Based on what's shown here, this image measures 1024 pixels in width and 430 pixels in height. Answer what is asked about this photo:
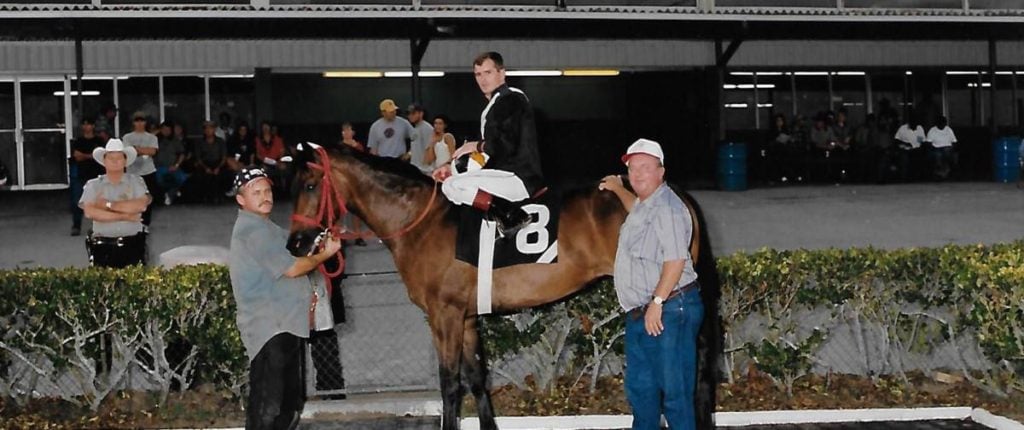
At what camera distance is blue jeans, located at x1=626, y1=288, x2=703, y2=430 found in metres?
5.78

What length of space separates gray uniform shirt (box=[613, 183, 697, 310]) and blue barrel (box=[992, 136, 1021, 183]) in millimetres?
20243

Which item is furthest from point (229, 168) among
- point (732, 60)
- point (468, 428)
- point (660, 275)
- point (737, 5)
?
point (660, 275)

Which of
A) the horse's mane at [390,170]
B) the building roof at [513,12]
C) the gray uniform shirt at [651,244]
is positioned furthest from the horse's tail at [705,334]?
the building roof at [513,12]

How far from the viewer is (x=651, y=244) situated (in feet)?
18.8

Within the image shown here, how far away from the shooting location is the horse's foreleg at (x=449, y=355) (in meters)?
6.75

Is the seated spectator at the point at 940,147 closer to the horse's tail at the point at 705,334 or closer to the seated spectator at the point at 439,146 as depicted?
the seated spectator at the point at 439,146

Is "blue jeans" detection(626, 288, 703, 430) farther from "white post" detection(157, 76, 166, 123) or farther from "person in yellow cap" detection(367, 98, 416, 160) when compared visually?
"white post" detection(157, 76, 166, 123)

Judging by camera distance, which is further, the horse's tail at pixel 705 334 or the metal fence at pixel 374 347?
the metal fence at pixel 374 347

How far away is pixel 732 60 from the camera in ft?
85.3

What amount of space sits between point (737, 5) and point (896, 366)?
14.6 m

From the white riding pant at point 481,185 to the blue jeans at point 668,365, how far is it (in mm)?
1206

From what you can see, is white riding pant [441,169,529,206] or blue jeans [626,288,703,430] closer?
blue jeans [626,288,703,430]

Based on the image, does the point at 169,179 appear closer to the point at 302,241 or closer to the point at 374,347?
the point at 374,347

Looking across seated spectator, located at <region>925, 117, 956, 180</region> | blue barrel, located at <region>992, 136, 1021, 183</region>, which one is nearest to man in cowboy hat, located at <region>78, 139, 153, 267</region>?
seated spectator, located at <region>925, 117, 956, 180</region>
